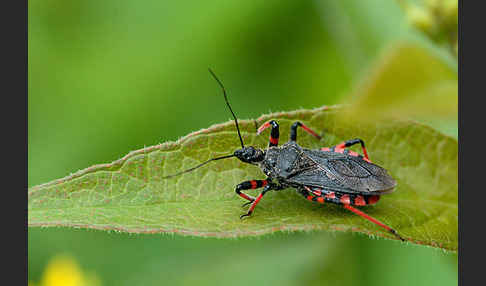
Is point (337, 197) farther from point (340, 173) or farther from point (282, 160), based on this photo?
point (282, 160)

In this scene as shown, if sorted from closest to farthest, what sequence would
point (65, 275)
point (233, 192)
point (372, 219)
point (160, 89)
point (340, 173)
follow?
1. point (372, 219)
2. point (233, 192)
3. point (340, 173)
4. point (65, 275)
5. point (160, 89)

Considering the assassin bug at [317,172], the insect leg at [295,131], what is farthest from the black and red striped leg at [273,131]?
the insect leg at [295,131]

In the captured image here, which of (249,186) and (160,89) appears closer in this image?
(249,186)

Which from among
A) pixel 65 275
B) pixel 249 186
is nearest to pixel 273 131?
pixel 249 186

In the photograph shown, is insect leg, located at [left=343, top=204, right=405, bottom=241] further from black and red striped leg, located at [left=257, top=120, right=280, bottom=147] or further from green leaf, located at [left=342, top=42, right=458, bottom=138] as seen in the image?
green leaf, located at [left=342, top=42, right=458, bottom=138]

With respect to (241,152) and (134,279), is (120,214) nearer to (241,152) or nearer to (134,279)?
(241,152)

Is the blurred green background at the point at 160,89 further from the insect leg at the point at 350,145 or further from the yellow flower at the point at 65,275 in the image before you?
the insect leg at the point at 350,145

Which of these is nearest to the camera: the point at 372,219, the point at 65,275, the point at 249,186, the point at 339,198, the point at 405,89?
the point at 405,89
